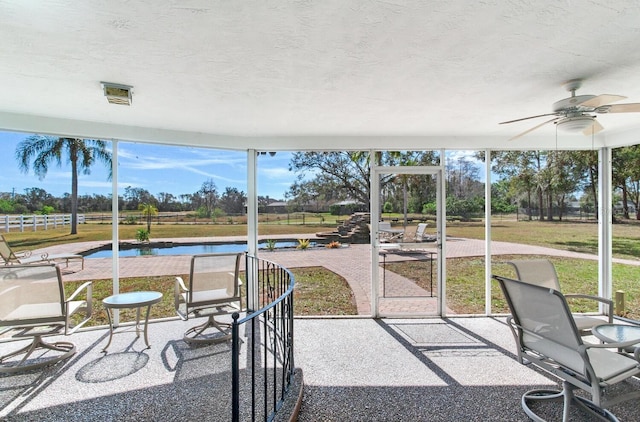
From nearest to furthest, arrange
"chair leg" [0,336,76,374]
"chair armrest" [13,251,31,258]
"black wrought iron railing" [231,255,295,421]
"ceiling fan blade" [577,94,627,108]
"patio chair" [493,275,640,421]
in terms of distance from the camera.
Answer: "black wrought iron railing" [231,255,295,421]
"patio chair" [493,275,640,421]
"ceiling fan blade" [577,94,627,108]
"chair leg" [0,336,76,374]
"chair armrest" [13,251,31,258]

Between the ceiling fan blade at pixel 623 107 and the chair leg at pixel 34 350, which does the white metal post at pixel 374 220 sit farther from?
the chair leg at pixel 34 350

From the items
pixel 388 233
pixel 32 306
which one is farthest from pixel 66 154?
pixel 388 233

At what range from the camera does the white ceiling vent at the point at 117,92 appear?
2.61 meters

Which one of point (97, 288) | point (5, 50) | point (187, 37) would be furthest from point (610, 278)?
point (97, 288)

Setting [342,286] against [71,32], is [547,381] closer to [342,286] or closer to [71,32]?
[342,286]

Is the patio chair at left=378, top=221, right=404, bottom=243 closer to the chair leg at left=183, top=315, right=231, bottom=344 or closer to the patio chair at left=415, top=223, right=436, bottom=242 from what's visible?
the patio chair at left=415, top=223, right=436, bottom=242

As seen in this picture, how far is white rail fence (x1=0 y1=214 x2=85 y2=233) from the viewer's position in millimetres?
3834

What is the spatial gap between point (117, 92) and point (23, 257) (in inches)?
109

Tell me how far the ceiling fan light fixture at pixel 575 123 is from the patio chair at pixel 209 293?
3.47 metres

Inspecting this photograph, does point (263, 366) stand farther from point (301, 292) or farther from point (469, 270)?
point (469, 270)

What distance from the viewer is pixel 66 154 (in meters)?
4.20

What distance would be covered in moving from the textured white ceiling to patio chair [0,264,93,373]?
1611 millimetres

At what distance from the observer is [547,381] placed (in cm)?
282

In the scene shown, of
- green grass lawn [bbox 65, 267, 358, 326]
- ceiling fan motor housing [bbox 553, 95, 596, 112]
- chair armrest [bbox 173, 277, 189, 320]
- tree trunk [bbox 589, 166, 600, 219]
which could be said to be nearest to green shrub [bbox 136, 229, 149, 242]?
green grass lawn [bbox 65, 267, 358, 326]
